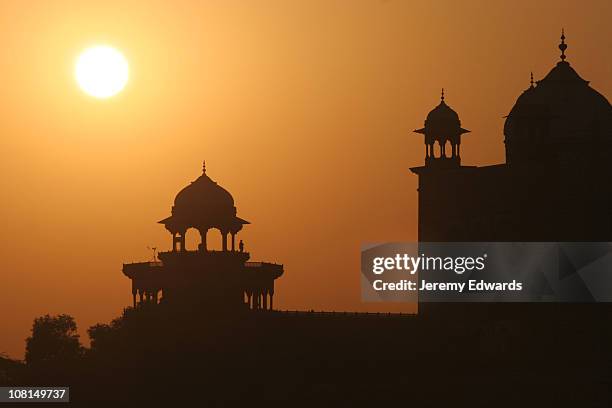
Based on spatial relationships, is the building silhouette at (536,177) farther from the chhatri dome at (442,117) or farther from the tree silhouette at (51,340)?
the tree silhouette at (51,340)

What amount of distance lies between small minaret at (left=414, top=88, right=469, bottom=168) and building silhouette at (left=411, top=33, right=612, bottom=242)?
0.03 meters

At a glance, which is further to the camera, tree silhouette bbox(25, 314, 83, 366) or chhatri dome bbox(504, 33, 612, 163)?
A: tree silhouette bbox(25, 314, 83, 366)

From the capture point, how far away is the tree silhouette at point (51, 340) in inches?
3061

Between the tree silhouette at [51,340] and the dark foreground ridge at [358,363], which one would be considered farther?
the tree silhouette at [51,340]

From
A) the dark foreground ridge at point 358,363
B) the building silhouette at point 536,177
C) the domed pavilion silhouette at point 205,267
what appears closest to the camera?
the dark foreground ridge at point 358,363

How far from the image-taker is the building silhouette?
60562 mm

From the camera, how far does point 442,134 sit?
6419 cm

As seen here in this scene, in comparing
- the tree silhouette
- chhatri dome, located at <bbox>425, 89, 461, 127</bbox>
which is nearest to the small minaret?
chhatri dome, located at <bbox>425, 89, 461, 127</bbox>

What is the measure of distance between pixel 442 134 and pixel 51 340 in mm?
23949

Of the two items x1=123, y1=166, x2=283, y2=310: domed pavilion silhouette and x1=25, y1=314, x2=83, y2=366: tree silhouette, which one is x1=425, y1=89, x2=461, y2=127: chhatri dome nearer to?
x1=123, y1=166, x2=283, y2=310: domed pavilion silhouette

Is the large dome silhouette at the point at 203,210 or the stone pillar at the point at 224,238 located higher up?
the large dome silhouette at the point at 203,210

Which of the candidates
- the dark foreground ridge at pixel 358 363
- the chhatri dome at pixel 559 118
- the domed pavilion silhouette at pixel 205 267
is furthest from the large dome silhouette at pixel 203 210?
the chhatri dome at pixel 559 118

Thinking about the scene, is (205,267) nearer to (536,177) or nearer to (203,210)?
(203,210)

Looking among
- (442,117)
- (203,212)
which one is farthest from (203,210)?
(442,117)
